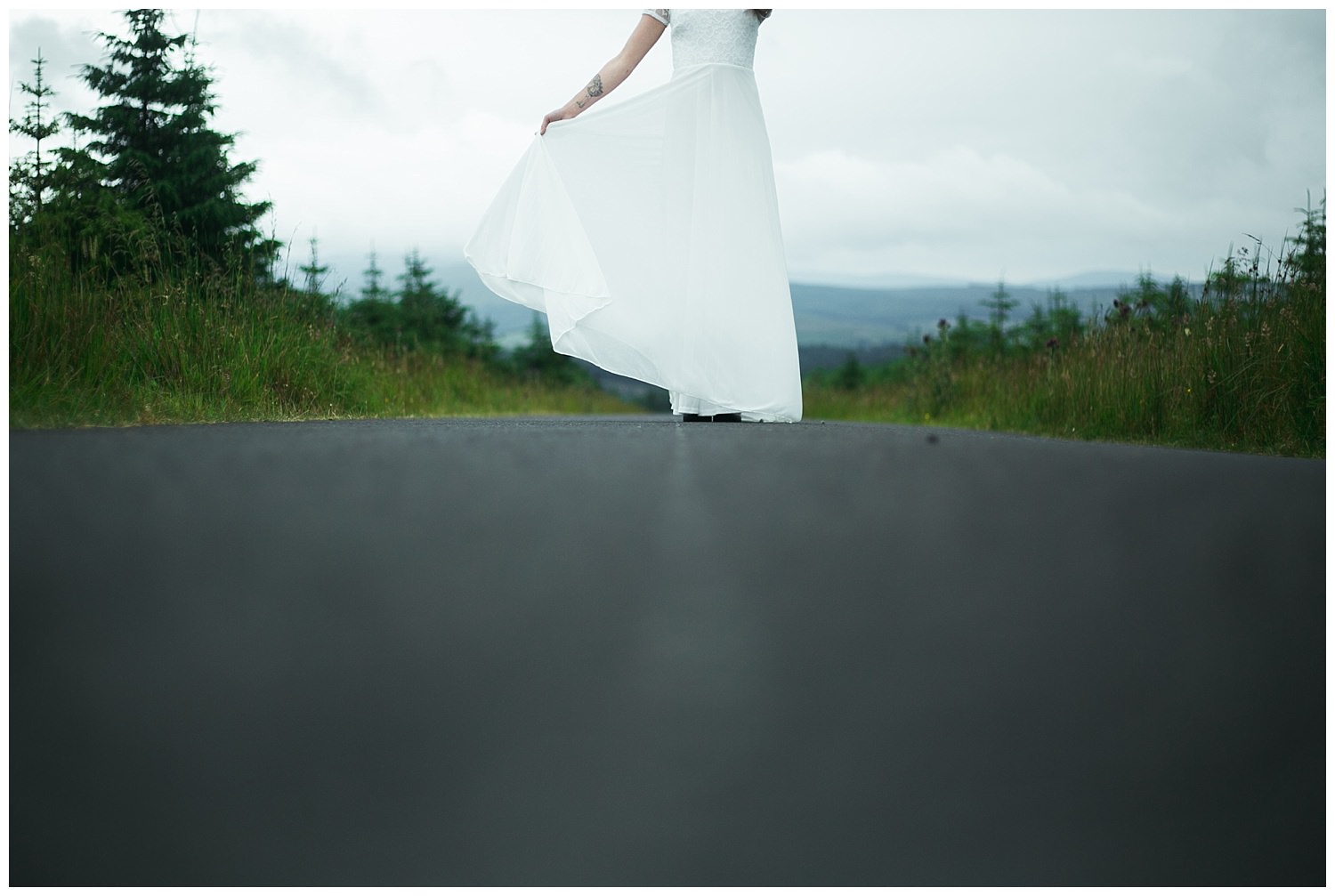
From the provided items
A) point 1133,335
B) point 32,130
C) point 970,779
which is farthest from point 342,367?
point 970,779

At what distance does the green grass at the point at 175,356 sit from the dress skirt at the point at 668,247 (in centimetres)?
108

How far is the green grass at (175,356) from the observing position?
3.94 meters

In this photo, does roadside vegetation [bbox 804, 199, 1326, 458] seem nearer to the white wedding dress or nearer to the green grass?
the white wedding dress

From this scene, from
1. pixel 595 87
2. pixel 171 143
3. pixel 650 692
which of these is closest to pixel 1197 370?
pixel 595 87

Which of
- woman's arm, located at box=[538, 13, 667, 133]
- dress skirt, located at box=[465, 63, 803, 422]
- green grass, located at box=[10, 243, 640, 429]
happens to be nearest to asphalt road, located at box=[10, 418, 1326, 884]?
green grass, located at box=[10, 243, 640, 429]

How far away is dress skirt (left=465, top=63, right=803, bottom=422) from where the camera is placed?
532 cm

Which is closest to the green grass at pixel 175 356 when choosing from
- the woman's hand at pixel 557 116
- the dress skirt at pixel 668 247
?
the dress skirt at pixel 668 247

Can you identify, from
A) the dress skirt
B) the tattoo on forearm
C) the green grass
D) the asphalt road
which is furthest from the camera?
the tattoo on forearm

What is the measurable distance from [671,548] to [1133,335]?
486 cm

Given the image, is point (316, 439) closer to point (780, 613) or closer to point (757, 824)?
point (780, 613)

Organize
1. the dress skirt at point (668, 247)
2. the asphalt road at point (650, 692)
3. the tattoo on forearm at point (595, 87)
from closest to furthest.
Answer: the asphalt road at point (650, 692), the dress skirt at point (668, 247), the tattoo on forearm at point (595, 87)

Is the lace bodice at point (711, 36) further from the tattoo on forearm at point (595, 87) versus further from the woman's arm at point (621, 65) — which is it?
the tattoo on forearm at point (595, 87)

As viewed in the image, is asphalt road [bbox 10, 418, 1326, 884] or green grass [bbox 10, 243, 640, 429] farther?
green grass [bbox 10, 243, 640, 429]

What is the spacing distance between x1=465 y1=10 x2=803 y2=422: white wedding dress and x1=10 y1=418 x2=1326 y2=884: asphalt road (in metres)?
3.26
